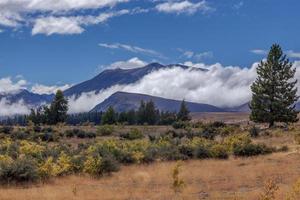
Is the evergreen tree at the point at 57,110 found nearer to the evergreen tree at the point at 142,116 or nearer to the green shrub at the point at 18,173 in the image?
the evergreen tree at the point at 142,116

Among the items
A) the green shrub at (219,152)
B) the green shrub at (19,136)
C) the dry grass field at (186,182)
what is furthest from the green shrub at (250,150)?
the green shrub at (19,136)

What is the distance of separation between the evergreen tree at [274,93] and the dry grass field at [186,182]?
1202 inches

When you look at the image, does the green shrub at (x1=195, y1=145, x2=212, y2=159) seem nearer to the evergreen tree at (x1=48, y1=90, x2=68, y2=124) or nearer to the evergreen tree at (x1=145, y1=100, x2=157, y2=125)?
the evergreen tree at (x1=48, y1=90, x2=68, y2=124)

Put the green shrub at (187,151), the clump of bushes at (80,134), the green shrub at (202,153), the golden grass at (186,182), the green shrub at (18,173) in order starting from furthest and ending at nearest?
1. the clump of bushes at (80,134)
2. the green shrub at (187,151)
3. the green shrub at (202,153)
4. the green shrub at (18,173)
5. the golden grass at (186,182)

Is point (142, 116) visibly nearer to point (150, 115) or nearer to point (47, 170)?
point (150, 115)

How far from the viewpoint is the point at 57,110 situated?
3418 inches

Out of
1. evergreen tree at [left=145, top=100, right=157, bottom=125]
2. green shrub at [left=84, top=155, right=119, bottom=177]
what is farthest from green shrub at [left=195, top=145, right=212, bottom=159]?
evergreen tree at [left=145, top=100, right=157, bottom=125]

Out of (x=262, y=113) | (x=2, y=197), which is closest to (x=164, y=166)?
(x=2, y=197)

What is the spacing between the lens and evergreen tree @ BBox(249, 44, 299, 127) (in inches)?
2432

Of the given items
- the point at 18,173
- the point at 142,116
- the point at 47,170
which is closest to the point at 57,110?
the point at 142,116

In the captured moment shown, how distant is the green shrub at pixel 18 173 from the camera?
22844 mm

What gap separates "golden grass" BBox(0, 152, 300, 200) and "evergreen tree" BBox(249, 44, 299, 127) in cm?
3136

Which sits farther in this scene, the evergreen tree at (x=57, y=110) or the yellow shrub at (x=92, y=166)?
the evergreen tree at (x=57, y=110)

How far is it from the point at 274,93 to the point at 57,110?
135 feet
